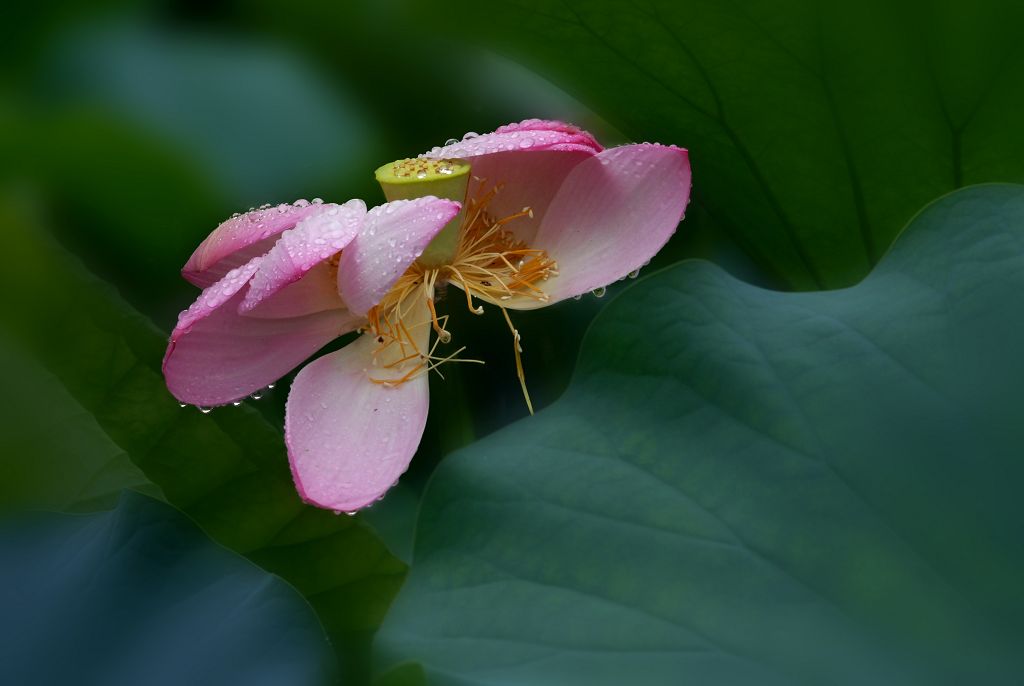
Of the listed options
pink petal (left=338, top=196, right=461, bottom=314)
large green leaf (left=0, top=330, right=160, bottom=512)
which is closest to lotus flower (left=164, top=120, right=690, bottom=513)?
pink petal (left=338, top=196, right=461, bottom=314)

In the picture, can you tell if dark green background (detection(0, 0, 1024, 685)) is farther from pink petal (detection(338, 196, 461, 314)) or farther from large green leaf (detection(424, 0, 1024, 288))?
pink petal (detection(338, 196, 461, 314))

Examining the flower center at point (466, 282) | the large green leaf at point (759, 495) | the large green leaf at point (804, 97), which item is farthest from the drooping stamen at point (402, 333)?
the large green leaf at point (804, 97)

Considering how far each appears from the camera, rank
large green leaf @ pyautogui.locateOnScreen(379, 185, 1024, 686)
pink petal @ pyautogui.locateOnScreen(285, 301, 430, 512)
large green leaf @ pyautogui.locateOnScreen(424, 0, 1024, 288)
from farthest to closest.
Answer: large green leaf @ pyautogui.locateOnScreen(424, 0, 1024, 288) < pink petal @ pyautogui.locateOnScreen(285, 301, 430, 512) < large green leaf @ pyautogui.locateOnScreen(379, 185, 1024, 686)

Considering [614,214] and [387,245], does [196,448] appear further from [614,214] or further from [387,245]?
Result: [614,214]

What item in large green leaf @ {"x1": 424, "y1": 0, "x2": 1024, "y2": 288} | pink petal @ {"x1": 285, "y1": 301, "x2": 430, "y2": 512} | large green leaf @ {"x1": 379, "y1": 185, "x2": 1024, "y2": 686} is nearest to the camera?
large green leaf @ {"x1": 379, "y1": 185, "x2": 1024, "y2": 686}

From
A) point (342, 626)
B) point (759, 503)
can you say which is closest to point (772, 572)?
point (759, 503)

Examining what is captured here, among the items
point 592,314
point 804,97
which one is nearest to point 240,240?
point 592,314

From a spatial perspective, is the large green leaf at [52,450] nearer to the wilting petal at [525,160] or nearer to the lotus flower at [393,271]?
the lotus flower at [393,271]

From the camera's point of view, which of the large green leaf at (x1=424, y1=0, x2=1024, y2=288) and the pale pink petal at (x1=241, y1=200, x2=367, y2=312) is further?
the large green leaf at (x1=424, y1=0, x2=1024, y2=288)

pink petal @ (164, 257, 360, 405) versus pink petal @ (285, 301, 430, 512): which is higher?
pink petal @ (164, 257, 360, 405)
